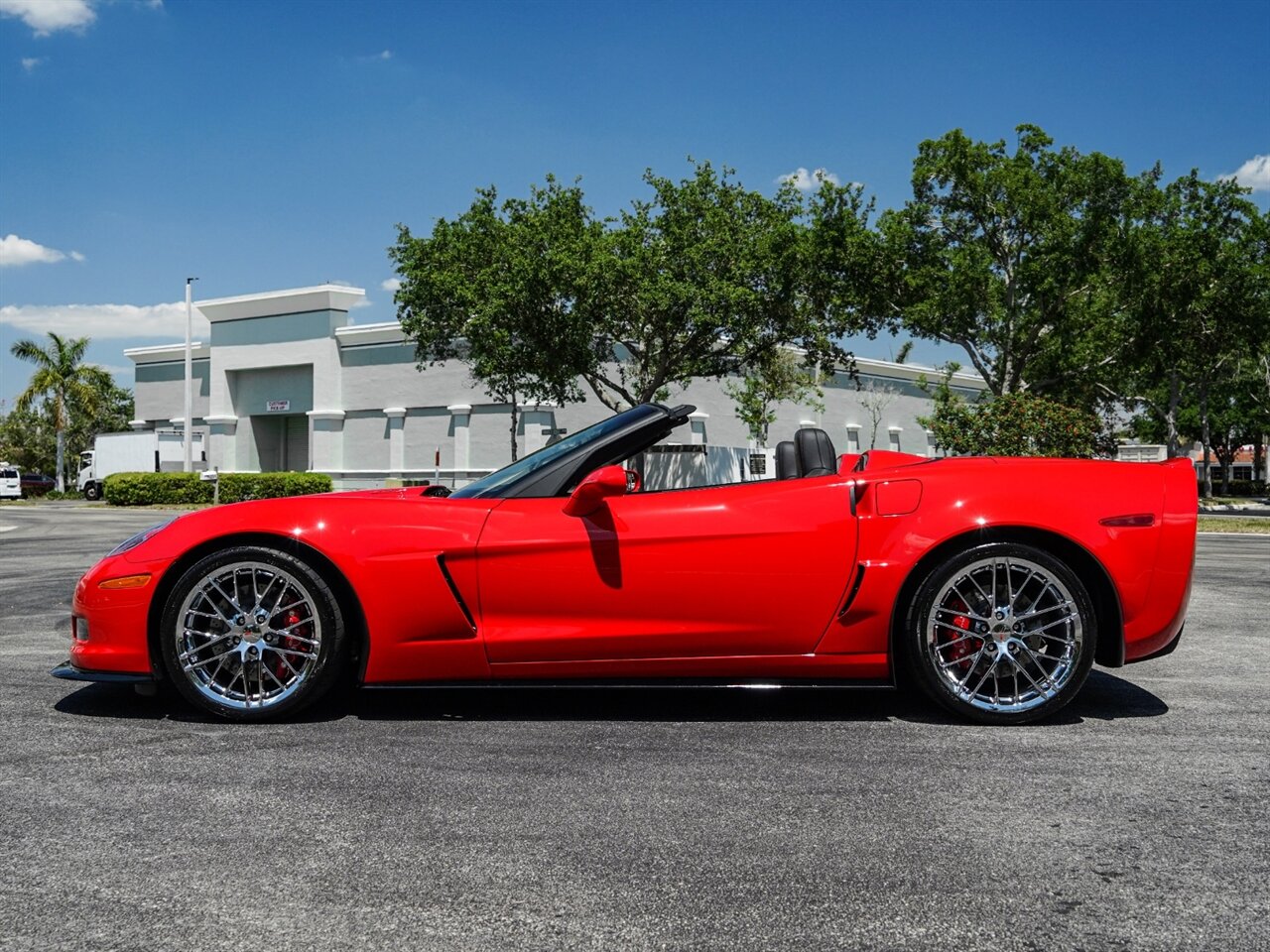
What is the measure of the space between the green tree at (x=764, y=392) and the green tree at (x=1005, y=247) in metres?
11.5

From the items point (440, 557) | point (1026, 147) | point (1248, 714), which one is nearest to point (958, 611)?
point (1248, 714)

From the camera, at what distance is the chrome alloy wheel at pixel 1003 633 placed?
15.0 ft

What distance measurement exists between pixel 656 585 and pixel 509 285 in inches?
995

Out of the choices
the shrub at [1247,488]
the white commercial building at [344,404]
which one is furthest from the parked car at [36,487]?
the shrub at [1247,488]

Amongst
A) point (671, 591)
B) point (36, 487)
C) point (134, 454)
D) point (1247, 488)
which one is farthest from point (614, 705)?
point (1247, 488)

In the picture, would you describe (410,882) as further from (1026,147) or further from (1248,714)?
(1026,147)

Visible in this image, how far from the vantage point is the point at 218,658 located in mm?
4637

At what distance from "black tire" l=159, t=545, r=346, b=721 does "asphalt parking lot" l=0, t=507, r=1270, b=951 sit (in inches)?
5.7

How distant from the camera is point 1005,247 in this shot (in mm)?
32562

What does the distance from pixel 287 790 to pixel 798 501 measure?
2192mm

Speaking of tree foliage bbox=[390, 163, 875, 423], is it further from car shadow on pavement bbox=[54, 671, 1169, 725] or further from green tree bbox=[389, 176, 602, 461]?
car shadow on pavement bbox=[54, 671, 1169, 725]

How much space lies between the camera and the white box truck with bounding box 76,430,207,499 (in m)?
48.1

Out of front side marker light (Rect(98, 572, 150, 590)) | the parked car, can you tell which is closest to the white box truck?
the parked car

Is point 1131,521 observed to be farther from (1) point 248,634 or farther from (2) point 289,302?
(2) point 289,302
